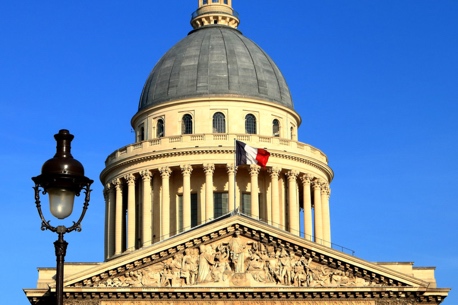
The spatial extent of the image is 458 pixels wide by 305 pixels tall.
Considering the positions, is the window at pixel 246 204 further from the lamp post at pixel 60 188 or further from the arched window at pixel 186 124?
the lamp post at pixel 60 188

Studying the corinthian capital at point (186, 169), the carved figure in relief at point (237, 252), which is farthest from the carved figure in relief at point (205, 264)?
the corinthian capital at point (186, 169)

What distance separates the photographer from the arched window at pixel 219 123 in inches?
3440

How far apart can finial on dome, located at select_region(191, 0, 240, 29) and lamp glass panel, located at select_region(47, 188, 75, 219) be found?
77194mm

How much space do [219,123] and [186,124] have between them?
2.63m

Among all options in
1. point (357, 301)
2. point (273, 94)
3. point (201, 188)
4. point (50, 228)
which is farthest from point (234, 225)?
point (50, 228)

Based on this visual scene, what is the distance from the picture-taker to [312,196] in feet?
291

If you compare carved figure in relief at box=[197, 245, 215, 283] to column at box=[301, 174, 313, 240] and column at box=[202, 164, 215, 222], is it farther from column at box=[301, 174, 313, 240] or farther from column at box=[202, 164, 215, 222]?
column at box=[301, 174, 313, 240]

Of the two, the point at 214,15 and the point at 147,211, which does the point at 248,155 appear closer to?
the point at 147,211

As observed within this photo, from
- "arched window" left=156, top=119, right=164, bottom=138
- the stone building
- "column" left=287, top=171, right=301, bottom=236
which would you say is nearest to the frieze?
the stone building

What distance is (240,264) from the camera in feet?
205

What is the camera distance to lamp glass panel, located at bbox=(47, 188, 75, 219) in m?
19.0

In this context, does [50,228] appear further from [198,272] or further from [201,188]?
[201,188]

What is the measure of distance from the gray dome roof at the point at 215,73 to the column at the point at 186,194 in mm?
6836

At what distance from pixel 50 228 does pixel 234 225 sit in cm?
4380
